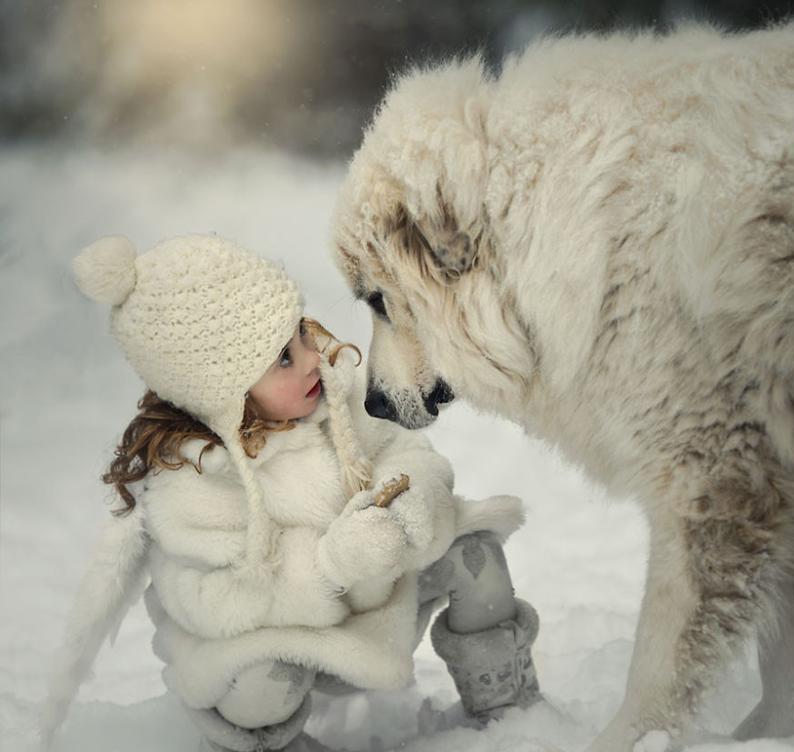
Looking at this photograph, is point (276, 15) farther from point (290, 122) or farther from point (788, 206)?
point (788, 206)

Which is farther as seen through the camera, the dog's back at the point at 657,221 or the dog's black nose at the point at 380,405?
the dog's black nose at the point at 380,405

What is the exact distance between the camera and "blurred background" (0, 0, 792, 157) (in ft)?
15.1

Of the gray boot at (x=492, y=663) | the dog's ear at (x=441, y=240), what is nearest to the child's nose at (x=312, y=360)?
the dog's ear at (x=441, y=240)

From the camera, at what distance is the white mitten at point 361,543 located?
175 centimetres

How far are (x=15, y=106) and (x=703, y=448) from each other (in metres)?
4.34

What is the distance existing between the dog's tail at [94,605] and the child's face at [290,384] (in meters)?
0.36

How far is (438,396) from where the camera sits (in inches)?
76.4

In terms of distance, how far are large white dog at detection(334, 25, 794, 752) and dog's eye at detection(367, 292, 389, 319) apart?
2.4 inches

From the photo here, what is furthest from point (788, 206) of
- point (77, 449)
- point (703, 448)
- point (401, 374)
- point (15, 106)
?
point (15, 106)

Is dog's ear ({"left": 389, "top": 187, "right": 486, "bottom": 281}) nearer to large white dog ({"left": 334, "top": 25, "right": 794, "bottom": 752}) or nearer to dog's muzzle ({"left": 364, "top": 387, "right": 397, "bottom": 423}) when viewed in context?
large white dog ({"left": 334, "top": 25, "right": 794, "bottom": 752})

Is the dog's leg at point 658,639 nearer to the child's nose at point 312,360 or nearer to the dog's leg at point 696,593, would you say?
the dog's leg at point 696,593

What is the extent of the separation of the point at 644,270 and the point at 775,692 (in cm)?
100

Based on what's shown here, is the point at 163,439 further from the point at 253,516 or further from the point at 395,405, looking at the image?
the point at 395,405

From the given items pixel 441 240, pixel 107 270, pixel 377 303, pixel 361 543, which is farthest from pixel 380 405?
pixel 107 270
